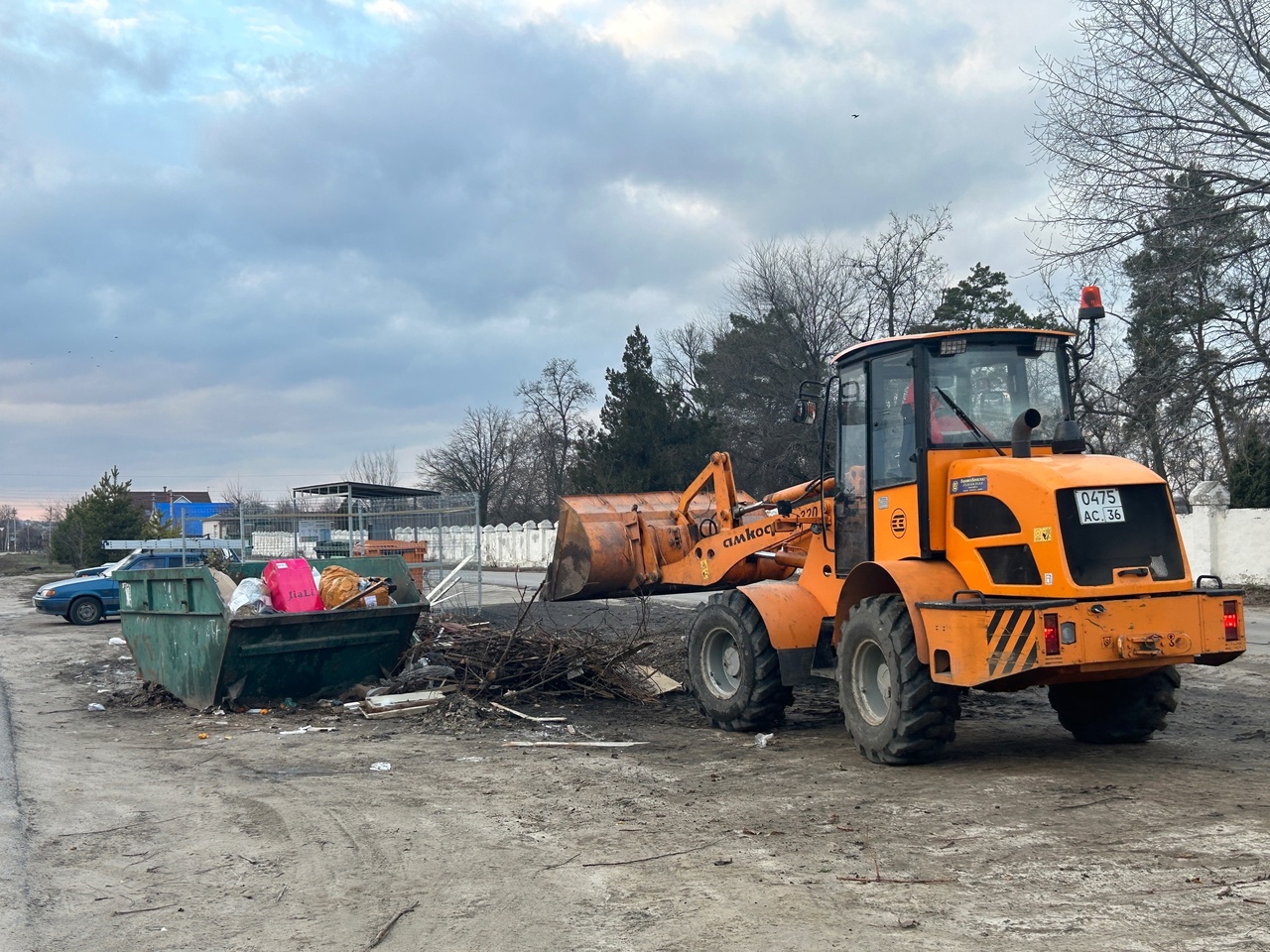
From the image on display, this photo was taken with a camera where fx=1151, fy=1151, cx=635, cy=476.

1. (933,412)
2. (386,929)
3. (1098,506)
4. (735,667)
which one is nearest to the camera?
(386,929)

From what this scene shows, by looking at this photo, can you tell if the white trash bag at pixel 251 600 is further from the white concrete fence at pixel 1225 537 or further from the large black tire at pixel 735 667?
the white concrete fence at pixel 1225 537

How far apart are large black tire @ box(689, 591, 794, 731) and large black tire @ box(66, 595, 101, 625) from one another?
1885 centimetres

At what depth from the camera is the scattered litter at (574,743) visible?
910cm

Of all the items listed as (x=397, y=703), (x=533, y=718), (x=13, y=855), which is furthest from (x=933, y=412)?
(x=13, y=855)

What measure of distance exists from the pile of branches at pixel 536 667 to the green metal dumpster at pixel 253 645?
1.54ft

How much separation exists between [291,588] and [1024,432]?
22.9 feet

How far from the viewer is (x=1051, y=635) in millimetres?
6809

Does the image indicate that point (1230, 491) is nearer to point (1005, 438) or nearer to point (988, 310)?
point (988, 310)

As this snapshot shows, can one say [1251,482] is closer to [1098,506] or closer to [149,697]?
[1098,506]

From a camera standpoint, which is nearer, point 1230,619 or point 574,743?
point 1230,619

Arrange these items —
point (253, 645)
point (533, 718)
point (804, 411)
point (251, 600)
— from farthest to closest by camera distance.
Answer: point (251, 600), point (253, 645), point (533, 718), point (804, 411)

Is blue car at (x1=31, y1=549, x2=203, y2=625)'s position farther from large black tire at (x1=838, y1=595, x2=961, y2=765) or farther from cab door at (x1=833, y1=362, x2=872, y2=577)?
large black tire at (x1=838, y1=595, x2=961, y2=765)

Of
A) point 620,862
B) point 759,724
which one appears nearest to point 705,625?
point 759,724

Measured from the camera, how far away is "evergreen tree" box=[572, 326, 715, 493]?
38.3 meters
